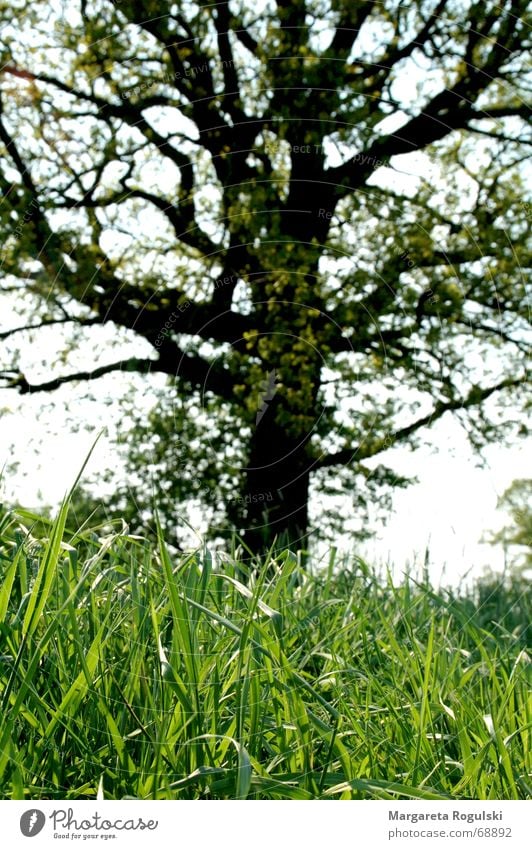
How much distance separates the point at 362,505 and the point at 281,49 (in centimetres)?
290

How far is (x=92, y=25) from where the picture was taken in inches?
193

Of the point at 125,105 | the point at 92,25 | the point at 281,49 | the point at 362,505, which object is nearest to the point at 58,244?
the point at 125,105

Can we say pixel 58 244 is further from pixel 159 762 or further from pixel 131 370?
pixel 159 762
